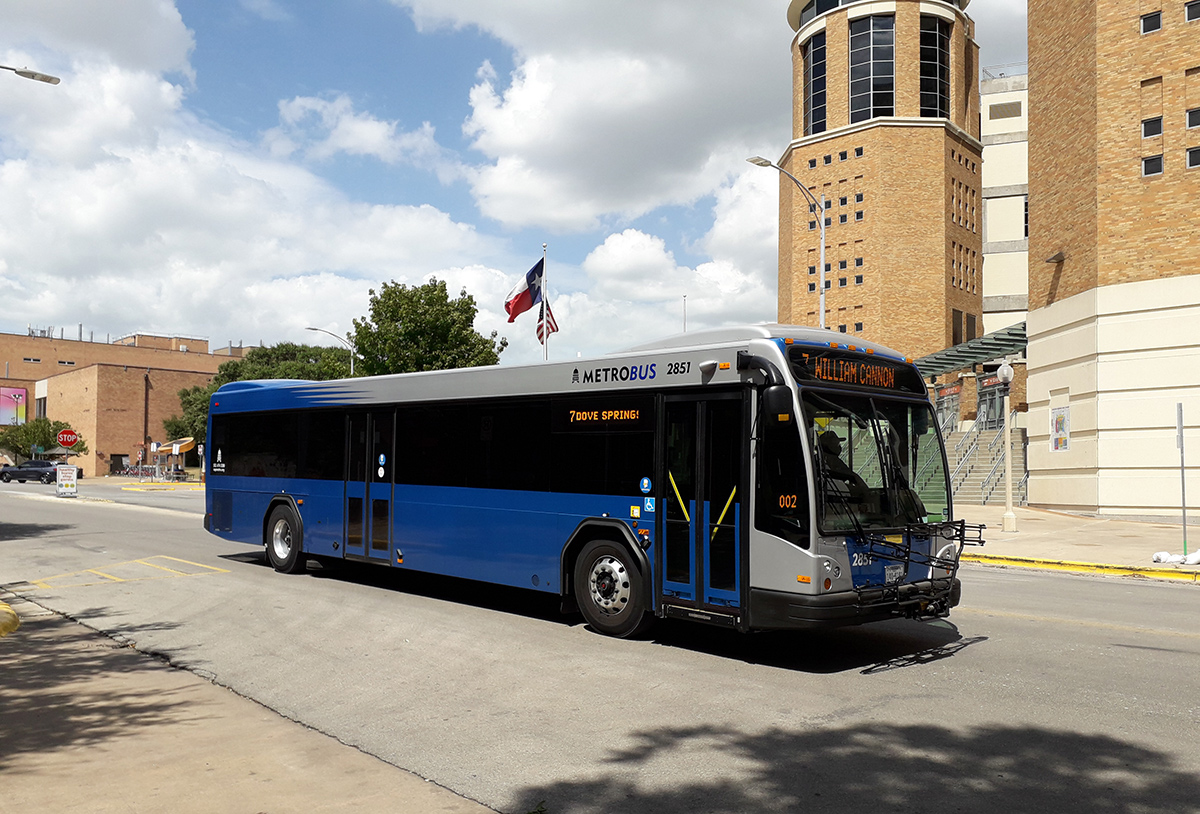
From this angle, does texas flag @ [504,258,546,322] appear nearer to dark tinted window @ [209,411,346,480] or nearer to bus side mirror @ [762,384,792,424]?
dark tinted window @ [209,411,346,480]

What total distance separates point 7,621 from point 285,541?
4.78 meters

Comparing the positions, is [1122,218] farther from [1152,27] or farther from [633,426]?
[633,426]

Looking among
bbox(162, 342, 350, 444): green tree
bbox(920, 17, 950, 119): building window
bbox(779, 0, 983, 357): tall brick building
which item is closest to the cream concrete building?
bbox(779, 0, 983, 357): tall brick building

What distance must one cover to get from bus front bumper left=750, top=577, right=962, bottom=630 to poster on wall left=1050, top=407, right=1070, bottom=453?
2353 centimetres

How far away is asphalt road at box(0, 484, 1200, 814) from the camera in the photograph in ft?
16.6

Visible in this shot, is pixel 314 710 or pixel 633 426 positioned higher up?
pixel 633 426

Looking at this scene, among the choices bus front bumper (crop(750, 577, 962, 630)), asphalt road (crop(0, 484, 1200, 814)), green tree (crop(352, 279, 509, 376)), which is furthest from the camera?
green tree (crop(352, 279, 509, 376))

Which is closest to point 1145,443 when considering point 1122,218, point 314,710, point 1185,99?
point 1122,218

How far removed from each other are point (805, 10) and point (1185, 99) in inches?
2628

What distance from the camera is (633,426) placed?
9141 millimetres

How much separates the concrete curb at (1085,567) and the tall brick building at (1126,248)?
1185 cm

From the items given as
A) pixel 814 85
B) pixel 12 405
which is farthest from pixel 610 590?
pixel 12 405

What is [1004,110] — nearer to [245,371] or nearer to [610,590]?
[245,371]

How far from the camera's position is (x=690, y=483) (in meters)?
8.52
